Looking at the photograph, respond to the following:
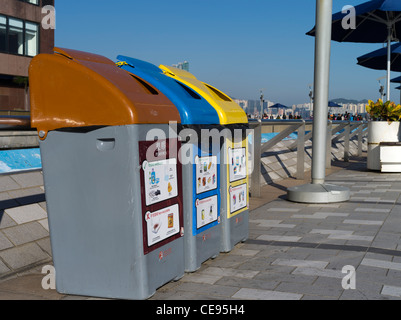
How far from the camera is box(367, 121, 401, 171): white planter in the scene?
10766mm

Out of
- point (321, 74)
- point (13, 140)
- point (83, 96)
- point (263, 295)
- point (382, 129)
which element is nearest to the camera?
point (83, 96)

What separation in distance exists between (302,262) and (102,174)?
5.77ft

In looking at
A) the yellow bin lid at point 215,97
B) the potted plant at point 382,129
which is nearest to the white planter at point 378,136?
the potted plant at point 382,129

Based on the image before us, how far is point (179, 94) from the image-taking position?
145 inches

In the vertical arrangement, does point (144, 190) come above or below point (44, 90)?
below

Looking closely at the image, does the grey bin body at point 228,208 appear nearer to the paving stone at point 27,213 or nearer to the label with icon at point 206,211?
the label with icon at point 206,211

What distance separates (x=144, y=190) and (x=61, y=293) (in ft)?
2.98

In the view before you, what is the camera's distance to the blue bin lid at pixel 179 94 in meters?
3.56

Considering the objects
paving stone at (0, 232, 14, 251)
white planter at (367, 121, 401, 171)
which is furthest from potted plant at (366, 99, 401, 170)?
paving stone at (0, 232, 14, 251)

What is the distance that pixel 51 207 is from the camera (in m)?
3.21

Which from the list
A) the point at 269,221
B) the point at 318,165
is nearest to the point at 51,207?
the point at 269,221

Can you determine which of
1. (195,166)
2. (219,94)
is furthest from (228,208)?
(219,94)

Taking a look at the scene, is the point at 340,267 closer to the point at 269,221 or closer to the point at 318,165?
the point at 269,221

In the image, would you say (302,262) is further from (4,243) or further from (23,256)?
(4,243)
